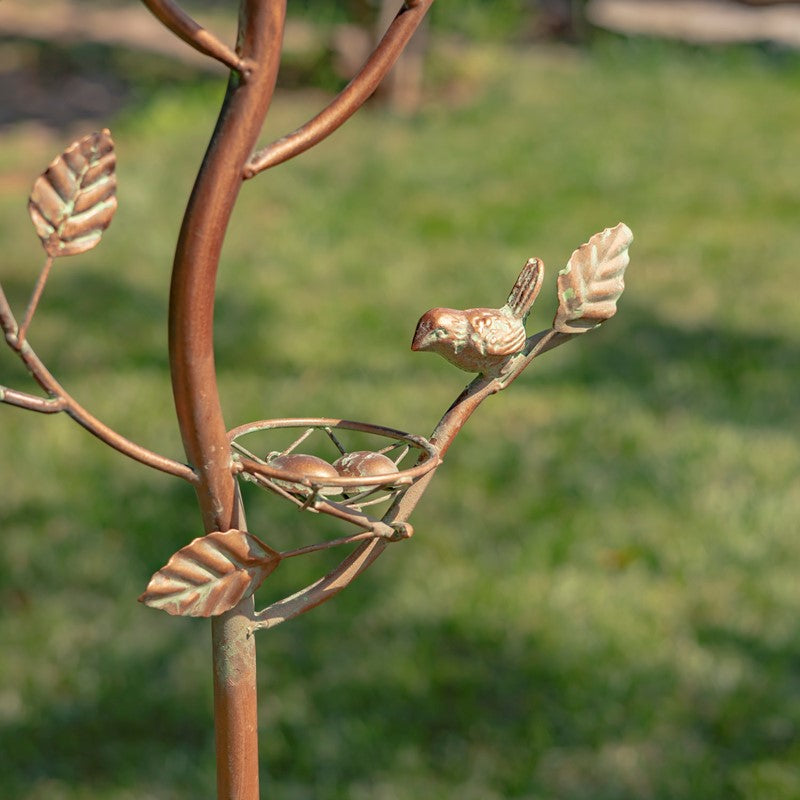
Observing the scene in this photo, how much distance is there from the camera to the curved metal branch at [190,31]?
1.79 ft

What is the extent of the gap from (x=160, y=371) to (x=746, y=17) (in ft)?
18.2

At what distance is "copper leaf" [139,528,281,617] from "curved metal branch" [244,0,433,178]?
0.20 metres

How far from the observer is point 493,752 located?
189 centimetres

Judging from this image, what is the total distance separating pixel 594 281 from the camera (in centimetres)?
72

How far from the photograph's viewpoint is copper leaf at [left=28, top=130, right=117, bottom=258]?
61 centimetres

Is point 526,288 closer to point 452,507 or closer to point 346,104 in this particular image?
point 346,104

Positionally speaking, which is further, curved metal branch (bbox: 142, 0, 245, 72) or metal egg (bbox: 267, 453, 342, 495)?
metal egg (bbox: 267, 453, 342, 495)

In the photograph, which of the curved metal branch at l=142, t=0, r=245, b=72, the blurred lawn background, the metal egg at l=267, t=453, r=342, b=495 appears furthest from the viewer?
the blurred lawn background

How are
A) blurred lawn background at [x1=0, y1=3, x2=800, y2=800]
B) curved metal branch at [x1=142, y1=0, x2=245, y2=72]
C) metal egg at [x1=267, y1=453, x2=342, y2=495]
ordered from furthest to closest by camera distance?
blurred lawn background at [x1=0, y1=3, x2=800, y2=800] < metal egg at [x1=267, y1=453, x2=342, y2=495] < curved metal branch at [x1=142, y1=0, x2=245, y2=72]

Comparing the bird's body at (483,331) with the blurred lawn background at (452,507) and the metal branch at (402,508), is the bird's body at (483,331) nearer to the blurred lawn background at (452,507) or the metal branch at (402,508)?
the metal branch at (402,508)

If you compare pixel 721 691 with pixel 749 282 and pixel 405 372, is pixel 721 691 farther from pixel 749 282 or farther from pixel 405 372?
pixel 749 282

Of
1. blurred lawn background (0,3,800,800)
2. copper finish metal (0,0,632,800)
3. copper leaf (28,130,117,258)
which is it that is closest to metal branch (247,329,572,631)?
copper finish metal (0,0,632,800)

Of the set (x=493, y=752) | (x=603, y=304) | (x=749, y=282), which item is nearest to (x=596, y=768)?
(x=493, y=752)

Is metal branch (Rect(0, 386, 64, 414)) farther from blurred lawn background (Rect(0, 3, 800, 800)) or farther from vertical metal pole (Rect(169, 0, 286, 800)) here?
blurred lawn background (Rect(0, 3, 800, 800))
